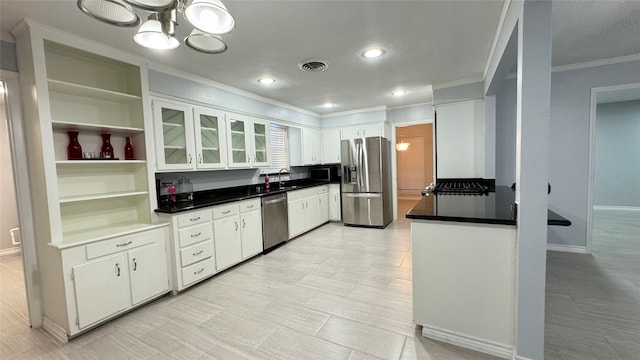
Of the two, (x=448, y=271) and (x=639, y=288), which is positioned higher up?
(x=448, y=271)

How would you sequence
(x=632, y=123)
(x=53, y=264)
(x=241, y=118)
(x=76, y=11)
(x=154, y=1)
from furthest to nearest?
(x=632, y=123) → (x=241, y=118) → (x=53, y=264) → (x=76, y=11) → (x=154, y=1)

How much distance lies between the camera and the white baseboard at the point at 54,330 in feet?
6.75

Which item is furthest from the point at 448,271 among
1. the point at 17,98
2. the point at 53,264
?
the point at 17,98

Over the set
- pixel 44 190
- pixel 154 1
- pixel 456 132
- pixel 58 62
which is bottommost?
pixel 44 190

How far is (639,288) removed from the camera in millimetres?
2527

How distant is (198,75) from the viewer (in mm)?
3217

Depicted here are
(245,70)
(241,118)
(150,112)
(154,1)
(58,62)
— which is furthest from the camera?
(241,118)

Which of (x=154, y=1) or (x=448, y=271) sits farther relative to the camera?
(x=448, y=271)

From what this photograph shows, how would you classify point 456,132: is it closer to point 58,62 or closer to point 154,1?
point 154,1

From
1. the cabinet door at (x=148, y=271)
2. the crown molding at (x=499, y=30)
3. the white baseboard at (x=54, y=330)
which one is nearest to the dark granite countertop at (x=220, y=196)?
the cabinet door at (x=148, y=271)

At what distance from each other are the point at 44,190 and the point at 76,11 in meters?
1.38

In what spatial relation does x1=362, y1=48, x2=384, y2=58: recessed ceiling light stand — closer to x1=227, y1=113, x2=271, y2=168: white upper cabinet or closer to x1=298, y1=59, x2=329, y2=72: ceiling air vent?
x1=298, y1=59, x2=329, y2=72: ceiling air vent

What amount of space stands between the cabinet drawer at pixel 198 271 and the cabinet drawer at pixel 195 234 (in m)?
0.26

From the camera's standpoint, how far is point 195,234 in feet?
9.43
